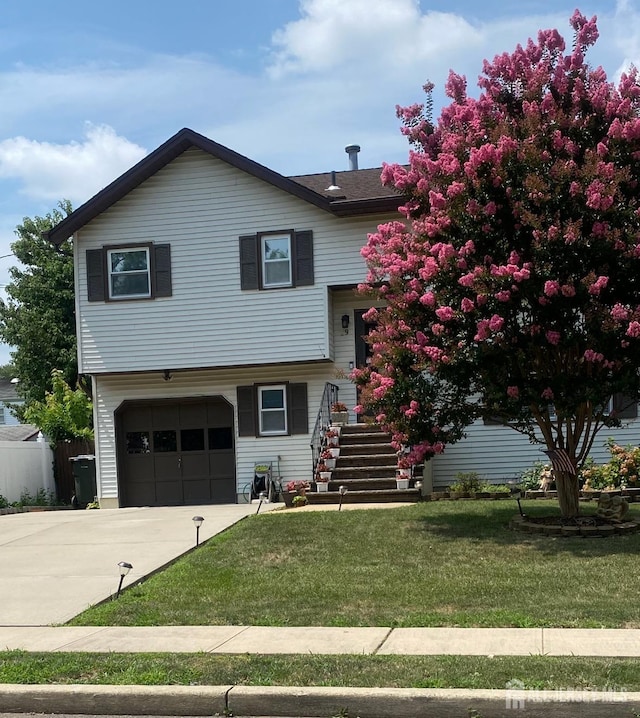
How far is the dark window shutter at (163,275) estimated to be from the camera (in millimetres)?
18297

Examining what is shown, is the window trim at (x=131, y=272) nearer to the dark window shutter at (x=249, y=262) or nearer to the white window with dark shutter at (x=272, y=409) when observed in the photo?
the dark window shutter at (x=249, y=262)

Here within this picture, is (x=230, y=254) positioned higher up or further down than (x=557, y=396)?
higher up

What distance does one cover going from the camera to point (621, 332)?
1028 centimetres

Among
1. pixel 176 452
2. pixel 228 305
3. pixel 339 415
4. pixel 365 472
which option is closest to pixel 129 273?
pixel 228 305

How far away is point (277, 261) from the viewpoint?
18062 millimetres

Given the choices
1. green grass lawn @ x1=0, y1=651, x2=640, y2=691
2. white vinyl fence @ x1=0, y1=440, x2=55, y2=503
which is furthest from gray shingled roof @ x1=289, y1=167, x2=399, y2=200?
green grass lawn @ x1=0, y1=651, x2=640, y2=691

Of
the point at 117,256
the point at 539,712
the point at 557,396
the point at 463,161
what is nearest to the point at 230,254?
the point at 117,256

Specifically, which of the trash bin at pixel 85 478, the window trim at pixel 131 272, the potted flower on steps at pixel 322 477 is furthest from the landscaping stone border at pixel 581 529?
the trash bin at pixel 85 478

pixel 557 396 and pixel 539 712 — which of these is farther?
pixel 557 396

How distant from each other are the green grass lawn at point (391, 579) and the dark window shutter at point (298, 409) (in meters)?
6.10

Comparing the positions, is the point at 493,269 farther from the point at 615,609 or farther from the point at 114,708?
the point at 114,708

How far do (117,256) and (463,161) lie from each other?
983 centimetres

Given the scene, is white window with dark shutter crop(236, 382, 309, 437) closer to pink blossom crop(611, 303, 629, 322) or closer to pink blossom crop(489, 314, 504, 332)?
pink blossom crop(489, 314, 504, 332)

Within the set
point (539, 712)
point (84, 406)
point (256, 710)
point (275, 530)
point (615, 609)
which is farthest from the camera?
point (84, 406)
